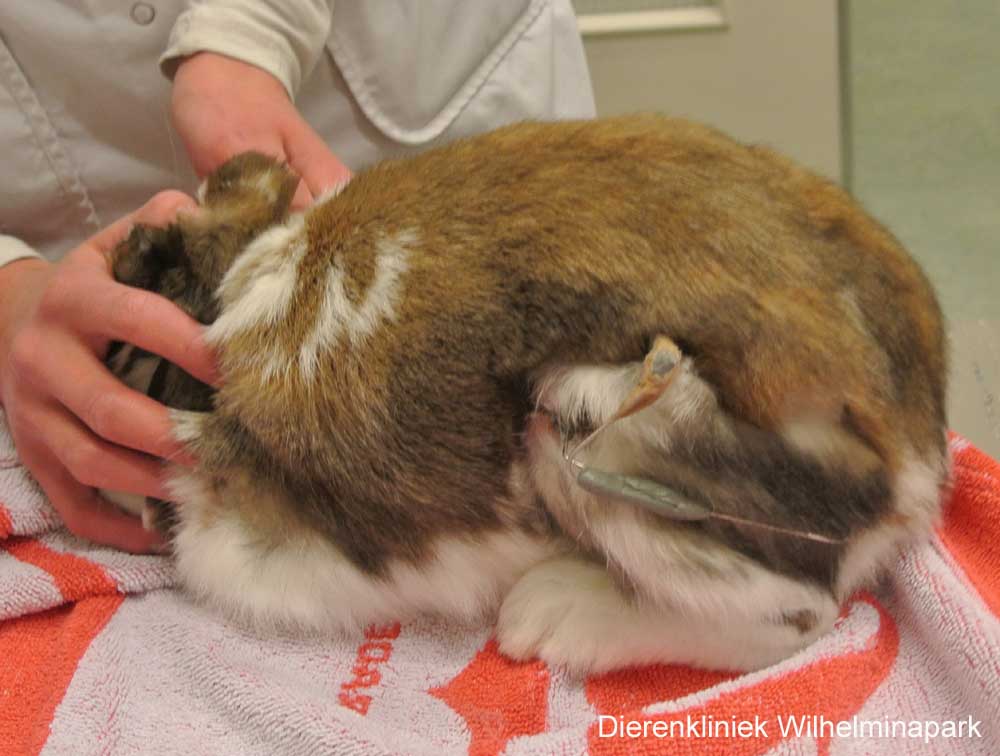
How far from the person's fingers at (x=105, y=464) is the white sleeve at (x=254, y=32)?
0.52 meters

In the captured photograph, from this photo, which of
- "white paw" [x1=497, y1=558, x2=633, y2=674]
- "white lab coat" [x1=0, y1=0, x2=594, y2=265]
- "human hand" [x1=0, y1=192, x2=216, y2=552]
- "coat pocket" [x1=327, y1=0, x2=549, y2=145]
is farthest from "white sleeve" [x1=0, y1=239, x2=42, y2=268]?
"white paw" [x1=497, y1=558, x2=633, y2=674]

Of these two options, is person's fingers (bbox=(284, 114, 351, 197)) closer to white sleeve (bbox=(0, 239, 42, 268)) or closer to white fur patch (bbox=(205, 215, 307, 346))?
white fur patch (bbox=(205, 215, 307, 346))

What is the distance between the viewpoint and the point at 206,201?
1.08 m

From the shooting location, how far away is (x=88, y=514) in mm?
1033

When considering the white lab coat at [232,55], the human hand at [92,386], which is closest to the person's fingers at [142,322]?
the human hand at [92,386]

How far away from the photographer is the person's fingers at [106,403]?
934 millimetres

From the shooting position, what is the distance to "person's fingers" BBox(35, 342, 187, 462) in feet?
3.06

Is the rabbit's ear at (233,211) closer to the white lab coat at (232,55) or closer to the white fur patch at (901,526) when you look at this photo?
the white lab coat at (232,55)

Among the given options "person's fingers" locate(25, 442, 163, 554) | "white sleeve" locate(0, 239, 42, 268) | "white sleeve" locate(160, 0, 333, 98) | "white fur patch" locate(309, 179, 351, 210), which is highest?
"white sleeve" locate(160, 0, 333, 98)

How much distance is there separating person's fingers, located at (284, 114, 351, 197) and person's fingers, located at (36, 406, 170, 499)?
40 centimetres

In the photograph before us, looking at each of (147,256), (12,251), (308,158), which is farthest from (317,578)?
(12,251)

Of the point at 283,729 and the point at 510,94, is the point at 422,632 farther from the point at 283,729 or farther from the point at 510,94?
the point at 510,94

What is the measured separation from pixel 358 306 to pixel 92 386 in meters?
0.29

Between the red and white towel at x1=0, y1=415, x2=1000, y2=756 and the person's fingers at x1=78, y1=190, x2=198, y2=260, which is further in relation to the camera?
the person's fingers at x1=78, y1=190, x2=198, y2=260
